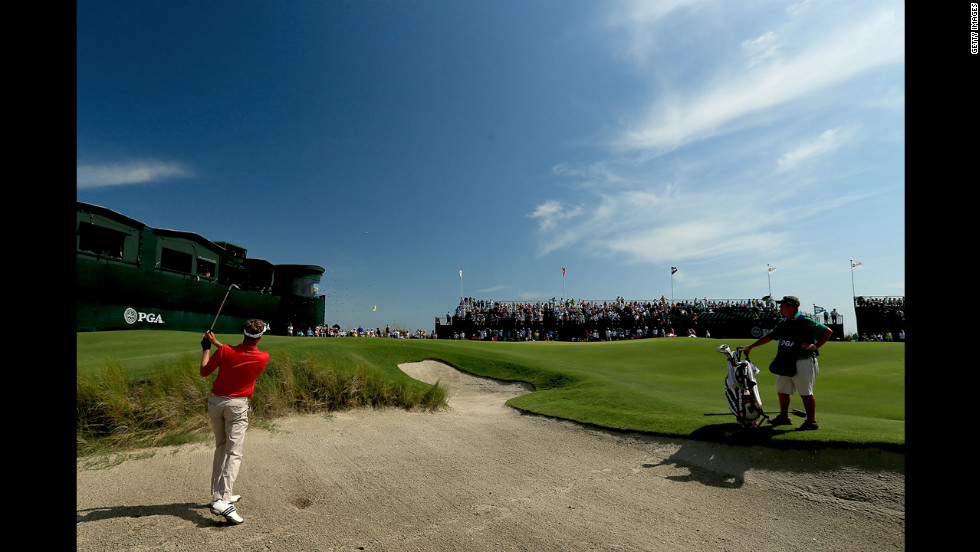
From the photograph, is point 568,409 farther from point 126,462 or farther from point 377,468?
point 126,462

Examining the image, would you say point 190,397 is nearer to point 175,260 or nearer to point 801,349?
point 801,349

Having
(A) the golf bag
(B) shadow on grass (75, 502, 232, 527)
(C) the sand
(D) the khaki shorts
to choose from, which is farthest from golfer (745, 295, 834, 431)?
(B) shadow on grass (75, 502, 232, 527)

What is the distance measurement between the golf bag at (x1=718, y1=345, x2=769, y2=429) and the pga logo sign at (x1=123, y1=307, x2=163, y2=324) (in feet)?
93.7

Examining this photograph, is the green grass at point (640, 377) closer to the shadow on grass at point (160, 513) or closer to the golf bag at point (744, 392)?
the golf bag at point (744, 392)

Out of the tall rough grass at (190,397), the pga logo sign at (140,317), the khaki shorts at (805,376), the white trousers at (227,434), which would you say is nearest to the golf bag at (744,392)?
the khaki shorts at (805,376)

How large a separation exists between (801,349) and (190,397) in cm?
1100

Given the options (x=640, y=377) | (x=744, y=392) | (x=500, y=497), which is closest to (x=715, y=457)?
(x=744, y=392)

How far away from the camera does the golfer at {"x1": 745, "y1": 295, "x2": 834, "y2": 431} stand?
7.18m

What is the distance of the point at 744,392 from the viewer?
7.52m

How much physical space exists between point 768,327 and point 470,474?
34.4 m

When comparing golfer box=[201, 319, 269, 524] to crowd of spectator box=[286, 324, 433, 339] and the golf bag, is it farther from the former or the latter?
crowd of spectator box=[286, 324, 433, 339]

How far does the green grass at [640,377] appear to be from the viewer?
26.3 ft

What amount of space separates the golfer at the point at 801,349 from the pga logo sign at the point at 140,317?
1142 inches
